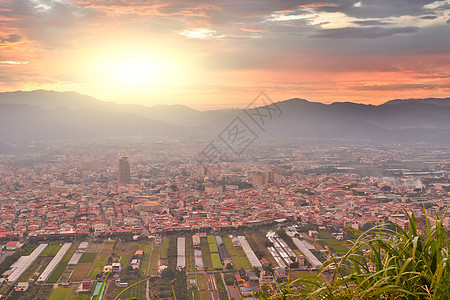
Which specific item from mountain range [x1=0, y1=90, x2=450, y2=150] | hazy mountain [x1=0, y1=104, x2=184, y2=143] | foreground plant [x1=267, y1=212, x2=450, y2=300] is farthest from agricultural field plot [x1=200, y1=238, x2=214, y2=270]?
hazy mountain [x1=0, y1=104, x2=184, y2=143]

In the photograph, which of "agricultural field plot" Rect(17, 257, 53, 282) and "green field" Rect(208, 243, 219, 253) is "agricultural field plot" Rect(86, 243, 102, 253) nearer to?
"agricultural field plot" Rect(17, 257, 53, 282)

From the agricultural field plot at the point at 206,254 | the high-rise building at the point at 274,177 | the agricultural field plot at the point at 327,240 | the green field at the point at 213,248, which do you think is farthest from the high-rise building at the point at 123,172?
the agricultural field plot at the point at 327,240

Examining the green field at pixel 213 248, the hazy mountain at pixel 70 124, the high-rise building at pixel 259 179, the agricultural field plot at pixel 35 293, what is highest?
the hazy mountain at pixel 70 124

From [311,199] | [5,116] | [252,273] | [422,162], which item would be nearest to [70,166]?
[311,199]

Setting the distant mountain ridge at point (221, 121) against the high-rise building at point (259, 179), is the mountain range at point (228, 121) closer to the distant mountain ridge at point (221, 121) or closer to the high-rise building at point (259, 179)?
the distant mountain ridge at point (221, 121)

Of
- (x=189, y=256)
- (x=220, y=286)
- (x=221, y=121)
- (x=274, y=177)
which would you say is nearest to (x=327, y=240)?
(x=189, y=256)

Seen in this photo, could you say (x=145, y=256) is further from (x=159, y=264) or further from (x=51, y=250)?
(x=51, y=250)

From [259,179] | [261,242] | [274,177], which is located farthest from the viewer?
[274,177]
